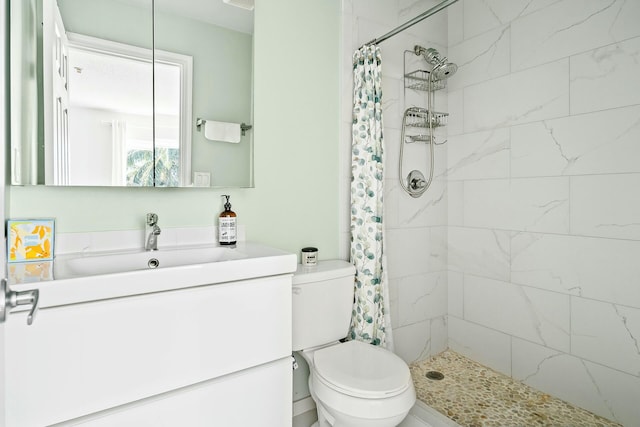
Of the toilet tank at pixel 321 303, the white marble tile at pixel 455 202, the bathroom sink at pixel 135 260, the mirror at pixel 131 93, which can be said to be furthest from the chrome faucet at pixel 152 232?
the white marble tile at pixel 455 202

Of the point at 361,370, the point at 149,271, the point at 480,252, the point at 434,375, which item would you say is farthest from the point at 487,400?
the point at 149,271

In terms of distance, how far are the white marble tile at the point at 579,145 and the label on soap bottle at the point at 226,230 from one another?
1.70m

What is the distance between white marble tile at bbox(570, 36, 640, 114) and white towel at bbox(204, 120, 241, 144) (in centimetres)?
175

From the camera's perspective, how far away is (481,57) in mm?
2412

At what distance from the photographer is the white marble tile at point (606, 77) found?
69.9 inches

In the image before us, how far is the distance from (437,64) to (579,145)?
0.94 m

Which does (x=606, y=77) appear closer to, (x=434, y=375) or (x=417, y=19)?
(x=417, y=19)

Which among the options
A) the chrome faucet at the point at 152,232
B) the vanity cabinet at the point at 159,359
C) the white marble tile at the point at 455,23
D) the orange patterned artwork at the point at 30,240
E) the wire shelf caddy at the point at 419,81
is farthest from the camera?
the white marble tile at the point at 455,23

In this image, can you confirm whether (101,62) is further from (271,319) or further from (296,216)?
(271,319)

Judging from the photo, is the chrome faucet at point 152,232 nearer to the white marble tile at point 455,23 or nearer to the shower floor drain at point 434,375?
the shower floor drain at point 434,375

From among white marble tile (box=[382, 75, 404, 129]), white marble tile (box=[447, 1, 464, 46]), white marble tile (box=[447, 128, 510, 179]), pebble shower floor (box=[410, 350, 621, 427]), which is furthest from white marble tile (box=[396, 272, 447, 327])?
white marble tile (box=[447, 1, 464, 46])

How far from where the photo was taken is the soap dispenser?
166 centimetres

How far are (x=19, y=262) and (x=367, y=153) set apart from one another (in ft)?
5.13

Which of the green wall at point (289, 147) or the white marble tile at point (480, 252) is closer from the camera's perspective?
the green wall at point (289, 147)
